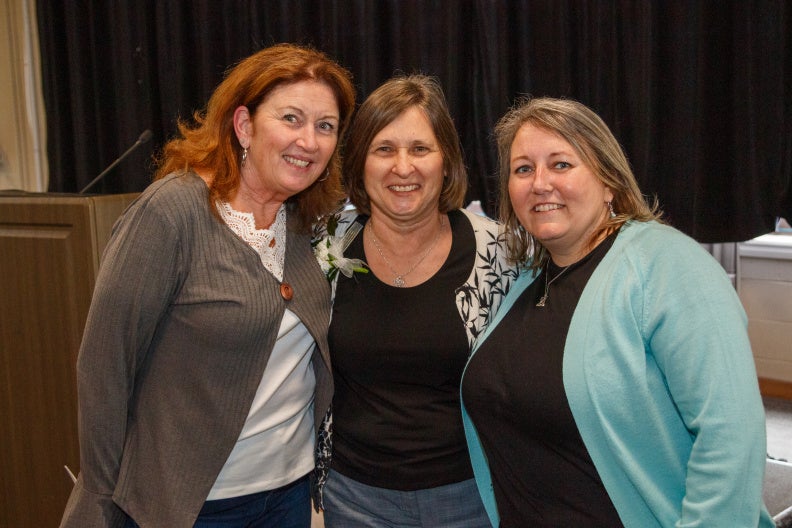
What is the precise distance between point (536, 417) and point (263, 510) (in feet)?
2.04

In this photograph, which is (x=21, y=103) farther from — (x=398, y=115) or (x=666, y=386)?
(x=666, y=386)

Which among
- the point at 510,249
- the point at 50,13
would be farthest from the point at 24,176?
the point at 510,249

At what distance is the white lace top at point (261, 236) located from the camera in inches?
63.6

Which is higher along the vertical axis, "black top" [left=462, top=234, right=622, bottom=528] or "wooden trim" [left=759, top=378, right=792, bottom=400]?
"black top" [left=462, top=234, right=622, bottom=528]

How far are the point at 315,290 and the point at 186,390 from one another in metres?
0.37

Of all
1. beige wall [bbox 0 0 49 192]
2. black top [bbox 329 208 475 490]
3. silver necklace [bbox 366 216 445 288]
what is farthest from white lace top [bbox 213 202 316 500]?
beige wall [bbox 0 0 49 192]

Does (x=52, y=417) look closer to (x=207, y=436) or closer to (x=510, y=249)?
(x=207, y=436)

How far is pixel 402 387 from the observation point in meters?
1.75

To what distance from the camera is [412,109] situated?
6.07 feet

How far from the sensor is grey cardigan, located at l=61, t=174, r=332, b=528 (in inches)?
58.3

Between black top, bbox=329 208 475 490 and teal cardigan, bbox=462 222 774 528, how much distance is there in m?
0.36

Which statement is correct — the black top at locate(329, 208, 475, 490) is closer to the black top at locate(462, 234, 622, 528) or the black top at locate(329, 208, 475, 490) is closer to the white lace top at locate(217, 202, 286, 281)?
the black top at locate(462, 234, 622, 528)

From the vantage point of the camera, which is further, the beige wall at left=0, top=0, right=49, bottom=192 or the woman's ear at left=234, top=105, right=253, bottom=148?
the beige wall at left=0, top=0, right=49, bottom=192

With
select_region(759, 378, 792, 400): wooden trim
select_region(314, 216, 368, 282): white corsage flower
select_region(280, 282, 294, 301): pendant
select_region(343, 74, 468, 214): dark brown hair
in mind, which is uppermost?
select_region(343, 74, 468, 214): dark brown hair
